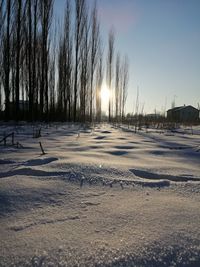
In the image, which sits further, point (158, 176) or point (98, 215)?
point (158, 176)

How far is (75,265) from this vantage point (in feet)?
2.33

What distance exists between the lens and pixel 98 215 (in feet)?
3.30

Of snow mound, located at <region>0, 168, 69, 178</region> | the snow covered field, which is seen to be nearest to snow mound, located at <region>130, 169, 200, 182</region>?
the snow covered field

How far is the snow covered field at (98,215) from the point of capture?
755 millimetres

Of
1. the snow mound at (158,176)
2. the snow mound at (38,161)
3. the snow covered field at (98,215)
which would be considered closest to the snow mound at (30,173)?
the snow covered field at (98,215)

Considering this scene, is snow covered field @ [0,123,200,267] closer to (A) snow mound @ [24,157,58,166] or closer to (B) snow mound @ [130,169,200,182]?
(B) snow mound @ [130,169,200,182]

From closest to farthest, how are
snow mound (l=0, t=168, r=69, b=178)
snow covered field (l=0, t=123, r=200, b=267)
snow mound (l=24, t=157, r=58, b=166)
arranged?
snow covered field (l=0, t=123, r=200, b=267) < snow mound (l=0, t=168, r=69, b=178) < snow mound (l=24, t=157, r=58, b=166)

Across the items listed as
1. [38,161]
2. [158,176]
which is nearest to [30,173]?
[38,161]

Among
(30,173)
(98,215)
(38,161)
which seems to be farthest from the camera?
(38,161)

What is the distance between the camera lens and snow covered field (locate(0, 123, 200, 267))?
29.7 inches

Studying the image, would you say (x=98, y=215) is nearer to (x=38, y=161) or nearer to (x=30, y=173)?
(x=30, y=173)

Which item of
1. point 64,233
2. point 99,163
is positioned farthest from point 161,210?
point 99,163

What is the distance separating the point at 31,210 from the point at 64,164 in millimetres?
690

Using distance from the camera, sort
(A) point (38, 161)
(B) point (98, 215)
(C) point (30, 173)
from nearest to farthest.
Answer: (B) point (98, 215)
(C) point (30, 173)
(A) point (38, 161)
